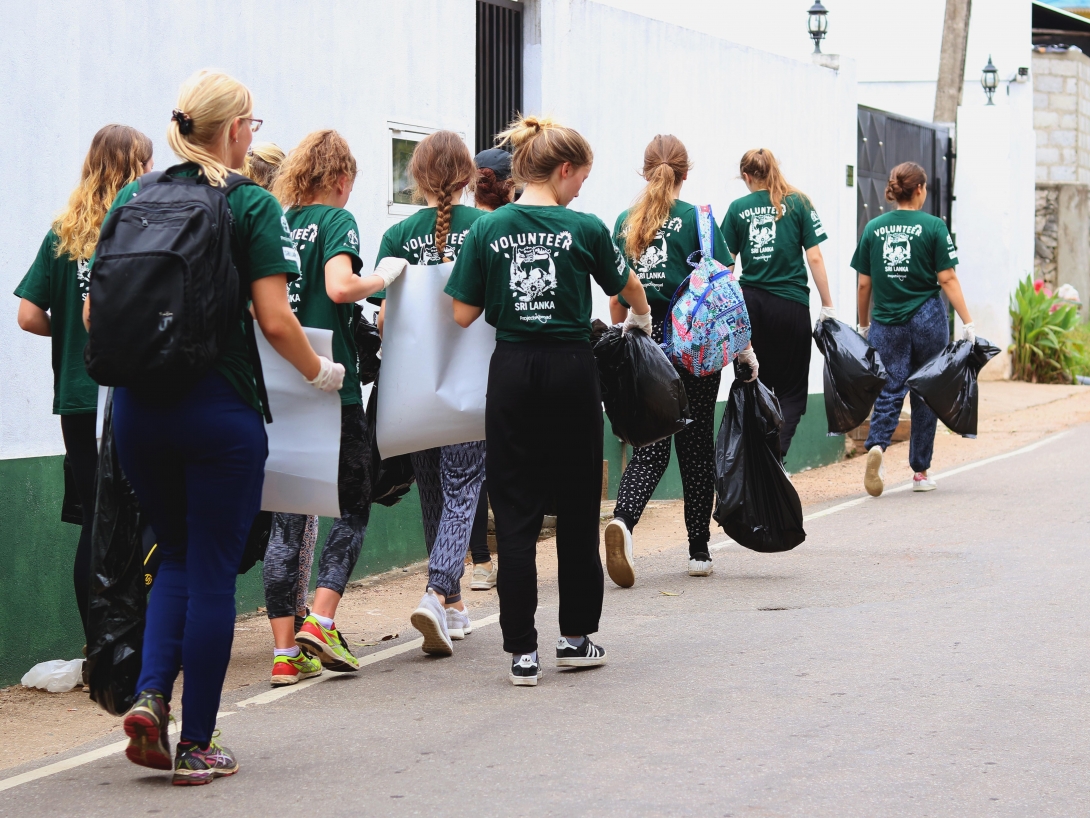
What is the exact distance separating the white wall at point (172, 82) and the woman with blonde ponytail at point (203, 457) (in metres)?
2.12

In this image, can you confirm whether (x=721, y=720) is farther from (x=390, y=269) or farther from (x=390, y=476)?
(x=390, y=269)

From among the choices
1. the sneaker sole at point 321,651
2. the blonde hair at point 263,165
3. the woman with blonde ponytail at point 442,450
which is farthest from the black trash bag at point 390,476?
the blonde hair at point 263,165

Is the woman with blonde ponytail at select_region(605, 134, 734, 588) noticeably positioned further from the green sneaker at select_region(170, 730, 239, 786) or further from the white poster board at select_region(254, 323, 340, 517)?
the green sneaker at select_region(170, 730, 239, 786)

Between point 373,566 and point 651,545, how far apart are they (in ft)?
5.75

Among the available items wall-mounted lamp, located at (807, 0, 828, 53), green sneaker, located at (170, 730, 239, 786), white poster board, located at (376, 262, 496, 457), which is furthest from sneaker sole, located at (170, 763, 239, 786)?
wall-mounted lamp, located at (807, 0, 828, 53)

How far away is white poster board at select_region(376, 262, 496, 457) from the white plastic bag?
5.09 ft

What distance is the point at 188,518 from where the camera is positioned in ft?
13.3

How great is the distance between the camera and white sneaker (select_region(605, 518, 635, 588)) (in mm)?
7027

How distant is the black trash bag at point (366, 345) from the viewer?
5.78m

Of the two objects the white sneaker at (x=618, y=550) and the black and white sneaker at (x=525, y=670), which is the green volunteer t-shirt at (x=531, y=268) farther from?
the white sneaker at (x=618, y=550)

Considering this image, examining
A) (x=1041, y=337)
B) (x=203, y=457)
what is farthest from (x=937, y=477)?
(x=1041, y=337)

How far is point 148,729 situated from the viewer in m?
4.00

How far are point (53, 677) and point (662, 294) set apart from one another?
10.7 feet

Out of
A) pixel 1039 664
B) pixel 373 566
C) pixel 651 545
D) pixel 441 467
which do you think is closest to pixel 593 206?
pixel 651 545
